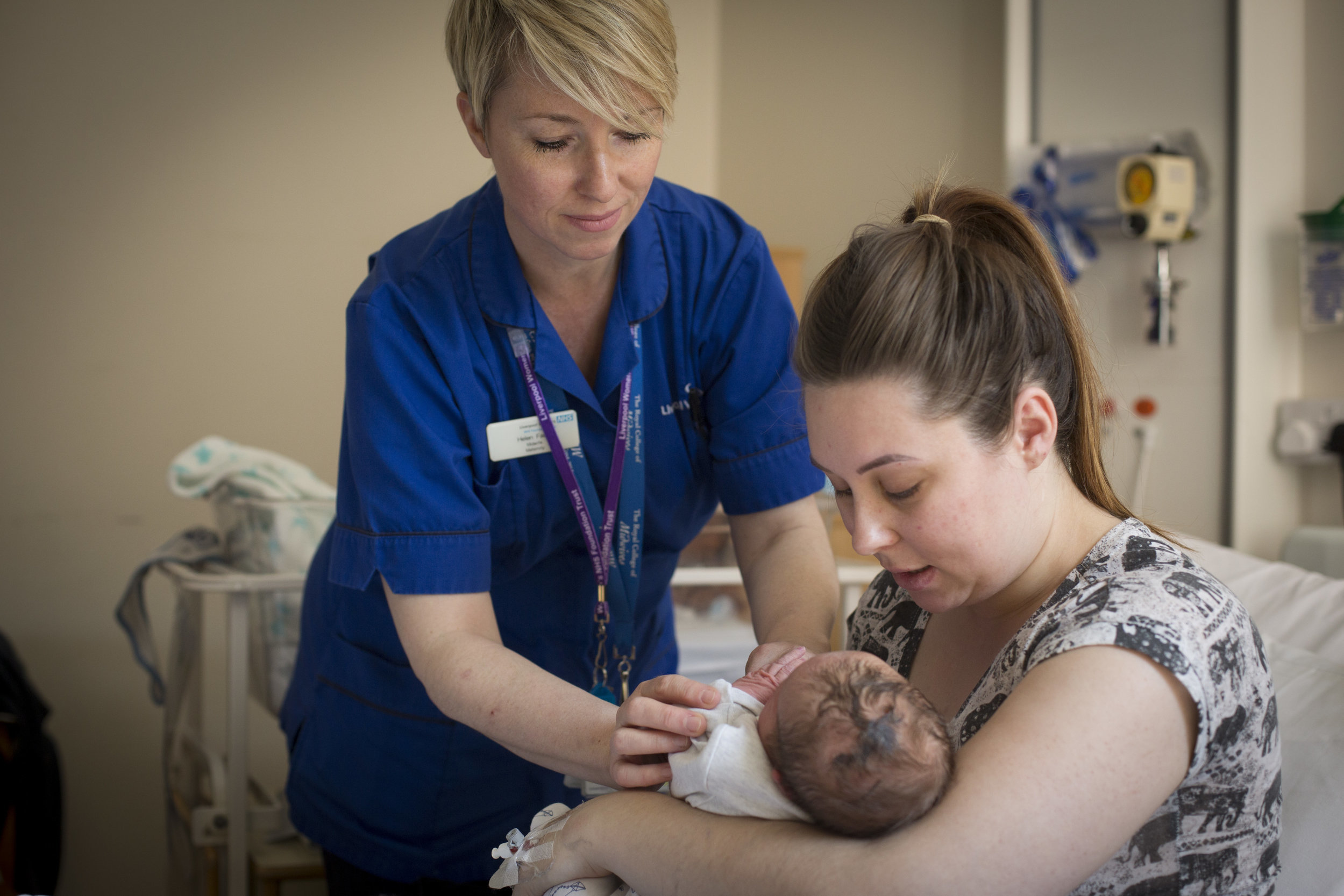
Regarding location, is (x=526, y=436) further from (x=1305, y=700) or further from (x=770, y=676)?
(x=1305, y=700)

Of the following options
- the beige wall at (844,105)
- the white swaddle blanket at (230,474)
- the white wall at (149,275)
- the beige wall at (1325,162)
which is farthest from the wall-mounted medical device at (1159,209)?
the white swaddle blanket at (230,474)

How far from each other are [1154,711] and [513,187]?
0.85 meters

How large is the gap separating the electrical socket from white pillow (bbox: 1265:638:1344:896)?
3.90 ft

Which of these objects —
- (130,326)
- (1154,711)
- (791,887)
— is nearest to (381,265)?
(791,887)

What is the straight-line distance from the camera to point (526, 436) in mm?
1361

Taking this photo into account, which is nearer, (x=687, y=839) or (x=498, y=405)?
(x=687, y=839)

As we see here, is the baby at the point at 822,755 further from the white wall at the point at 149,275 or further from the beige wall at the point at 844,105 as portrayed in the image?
the beige wall at the point at 844,105

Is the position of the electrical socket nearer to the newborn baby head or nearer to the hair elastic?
the hair elastic

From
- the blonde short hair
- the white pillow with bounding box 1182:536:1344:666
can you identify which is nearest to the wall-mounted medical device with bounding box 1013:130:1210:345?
the white pillow with bounding box 1182:536:1344:666

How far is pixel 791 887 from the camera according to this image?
0.87 meters

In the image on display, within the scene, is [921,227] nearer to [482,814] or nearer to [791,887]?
[791,887]

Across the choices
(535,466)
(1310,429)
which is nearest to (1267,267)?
(1310,429)

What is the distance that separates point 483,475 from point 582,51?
0.53 meters

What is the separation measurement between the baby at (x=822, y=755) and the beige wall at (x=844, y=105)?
2698 millimetres
